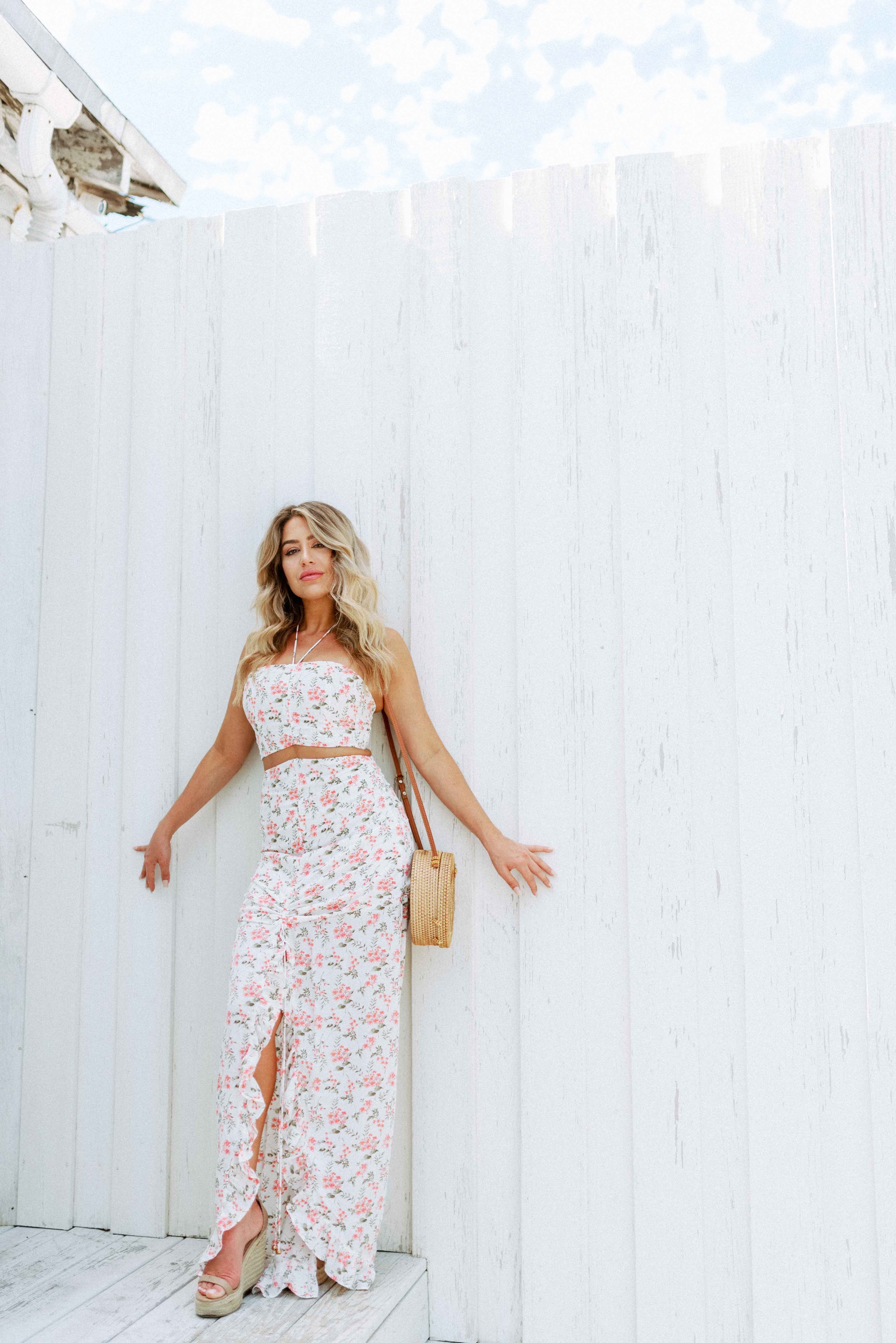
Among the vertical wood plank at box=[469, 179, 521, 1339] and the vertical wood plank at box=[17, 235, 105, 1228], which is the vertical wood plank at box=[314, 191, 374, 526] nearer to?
the vertical wood plank at box=[469, 179, 521, 1339]

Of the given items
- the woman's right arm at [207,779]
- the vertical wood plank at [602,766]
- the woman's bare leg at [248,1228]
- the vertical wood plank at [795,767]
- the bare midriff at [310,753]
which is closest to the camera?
the woman's bare leg at [248,1228]

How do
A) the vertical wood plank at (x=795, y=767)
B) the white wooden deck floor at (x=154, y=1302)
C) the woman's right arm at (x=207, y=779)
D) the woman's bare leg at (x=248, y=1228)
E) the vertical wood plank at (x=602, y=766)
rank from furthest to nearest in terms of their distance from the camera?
the woman's right arm at (x=207, y=779), the vertical wood plank at (x=602, y=766), the vertical wood plank at (x=795, y=767), the woman's bare leg at (x=248, y=1228), the white wooden deck floor at (x=154, y=1302)

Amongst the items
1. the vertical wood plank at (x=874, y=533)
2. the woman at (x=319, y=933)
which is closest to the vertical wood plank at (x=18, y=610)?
the woman at (x=319, y=933)

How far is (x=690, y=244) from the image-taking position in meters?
2.50

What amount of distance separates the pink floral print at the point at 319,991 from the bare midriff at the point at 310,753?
14mm

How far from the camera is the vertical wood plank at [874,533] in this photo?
2.23 meters

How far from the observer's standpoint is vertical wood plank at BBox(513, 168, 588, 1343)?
236 cm

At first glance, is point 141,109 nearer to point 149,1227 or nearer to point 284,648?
point 284,648

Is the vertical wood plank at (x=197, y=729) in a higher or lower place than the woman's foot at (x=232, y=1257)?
higher

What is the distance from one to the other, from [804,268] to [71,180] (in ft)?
10.5

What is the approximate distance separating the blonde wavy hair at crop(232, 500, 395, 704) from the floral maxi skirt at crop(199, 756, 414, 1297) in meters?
0.29

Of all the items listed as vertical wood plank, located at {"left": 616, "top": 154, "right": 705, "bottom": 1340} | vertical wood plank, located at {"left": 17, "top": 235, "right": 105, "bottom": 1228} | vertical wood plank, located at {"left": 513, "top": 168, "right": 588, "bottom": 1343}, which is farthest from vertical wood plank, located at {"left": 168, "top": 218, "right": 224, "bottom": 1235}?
vertical wood plank, located at {"left": 616, "top": 154, "right": 705, "bottom": 1340}

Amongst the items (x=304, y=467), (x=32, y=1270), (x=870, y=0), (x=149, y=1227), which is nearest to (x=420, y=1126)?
(x=149, y=1227)

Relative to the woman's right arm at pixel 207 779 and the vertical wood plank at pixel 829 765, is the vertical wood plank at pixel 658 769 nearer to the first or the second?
the vertical wood plank at pixel 829 765
